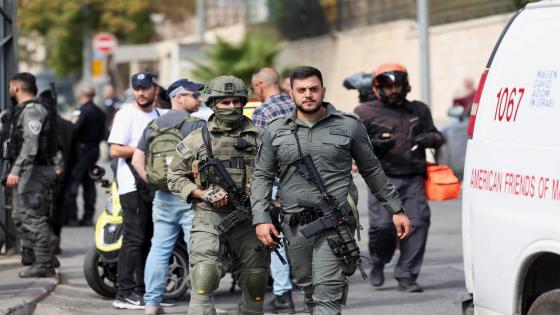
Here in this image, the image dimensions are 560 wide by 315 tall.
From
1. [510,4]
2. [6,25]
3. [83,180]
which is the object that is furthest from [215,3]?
[6,25]

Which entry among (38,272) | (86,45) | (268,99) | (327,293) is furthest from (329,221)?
(86,45)

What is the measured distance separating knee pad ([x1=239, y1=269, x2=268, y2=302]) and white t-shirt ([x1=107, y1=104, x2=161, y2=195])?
2434mm

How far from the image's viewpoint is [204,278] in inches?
305

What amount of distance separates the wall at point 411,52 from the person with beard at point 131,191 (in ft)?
49.2

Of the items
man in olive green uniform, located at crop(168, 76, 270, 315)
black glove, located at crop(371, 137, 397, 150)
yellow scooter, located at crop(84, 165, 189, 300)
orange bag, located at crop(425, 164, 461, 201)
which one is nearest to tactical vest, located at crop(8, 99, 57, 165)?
yellow scooter, located at crop(84, 165, 189, 300)

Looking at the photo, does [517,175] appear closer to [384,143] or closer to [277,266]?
[277,266]

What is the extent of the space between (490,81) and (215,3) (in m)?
47.8

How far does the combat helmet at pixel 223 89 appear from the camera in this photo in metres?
7.97

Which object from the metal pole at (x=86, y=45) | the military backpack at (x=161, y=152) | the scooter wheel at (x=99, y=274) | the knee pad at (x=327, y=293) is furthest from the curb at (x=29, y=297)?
the metal pole at (x=86, y=45)

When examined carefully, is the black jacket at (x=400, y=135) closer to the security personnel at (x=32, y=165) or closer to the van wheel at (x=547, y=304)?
the security personnel at (x=32, y=165)

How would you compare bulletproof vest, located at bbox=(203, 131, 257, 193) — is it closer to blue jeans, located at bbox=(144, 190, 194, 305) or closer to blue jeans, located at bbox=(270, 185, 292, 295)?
blue jeans, located at bbox=(144, 190, 194, 305)

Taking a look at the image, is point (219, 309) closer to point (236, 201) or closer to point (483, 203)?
point (236, 201)

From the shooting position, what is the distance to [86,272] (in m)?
10.6

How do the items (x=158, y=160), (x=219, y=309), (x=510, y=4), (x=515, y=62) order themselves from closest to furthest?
(x=515, y=62) → (x=158, y=160) → (x=219, y=309) → (x=510, y=4)
